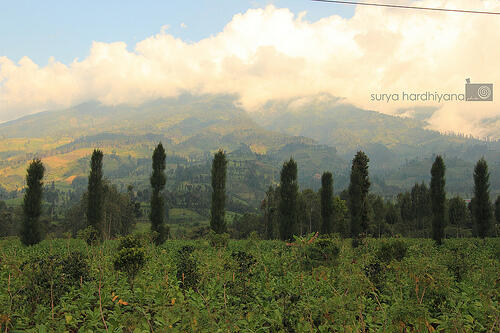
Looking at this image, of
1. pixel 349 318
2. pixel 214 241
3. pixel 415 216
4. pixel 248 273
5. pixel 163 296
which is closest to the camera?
pixel 349 318

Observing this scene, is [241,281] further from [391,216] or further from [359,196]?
[391,216]

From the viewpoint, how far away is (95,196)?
1182 inches

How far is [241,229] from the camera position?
8112cm

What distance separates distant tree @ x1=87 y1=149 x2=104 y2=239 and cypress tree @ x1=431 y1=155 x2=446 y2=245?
33.2 metres

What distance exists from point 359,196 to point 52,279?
2962 centimetres

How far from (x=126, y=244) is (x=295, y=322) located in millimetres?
8949

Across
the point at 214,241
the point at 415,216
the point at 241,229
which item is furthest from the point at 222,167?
the point at 241,229

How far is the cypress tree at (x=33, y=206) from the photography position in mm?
26266

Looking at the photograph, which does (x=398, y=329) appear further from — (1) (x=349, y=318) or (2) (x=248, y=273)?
(2) (x=248, y=273)

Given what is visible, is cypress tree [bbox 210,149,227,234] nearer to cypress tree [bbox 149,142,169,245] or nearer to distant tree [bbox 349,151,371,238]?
cypress tree [bbox 149,142,169,245]

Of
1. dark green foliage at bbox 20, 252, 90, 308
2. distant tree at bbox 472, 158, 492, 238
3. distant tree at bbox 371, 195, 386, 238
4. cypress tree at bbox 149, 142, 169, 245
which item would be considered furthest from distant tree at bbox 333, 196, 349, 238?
dark green foliage at bbox 20, 252, 90, 308

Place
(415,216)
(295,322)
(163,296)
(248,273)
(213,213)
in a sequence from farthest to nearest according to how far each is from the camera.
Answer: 1. (415,216)
2. (213,213)
3. (248,273)
4. (163,296)
5. (295,322)

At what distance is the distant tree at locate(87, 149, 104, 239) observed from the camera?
2956 centimetres

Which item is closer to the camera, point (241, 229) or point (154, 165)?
point (154, 165)
